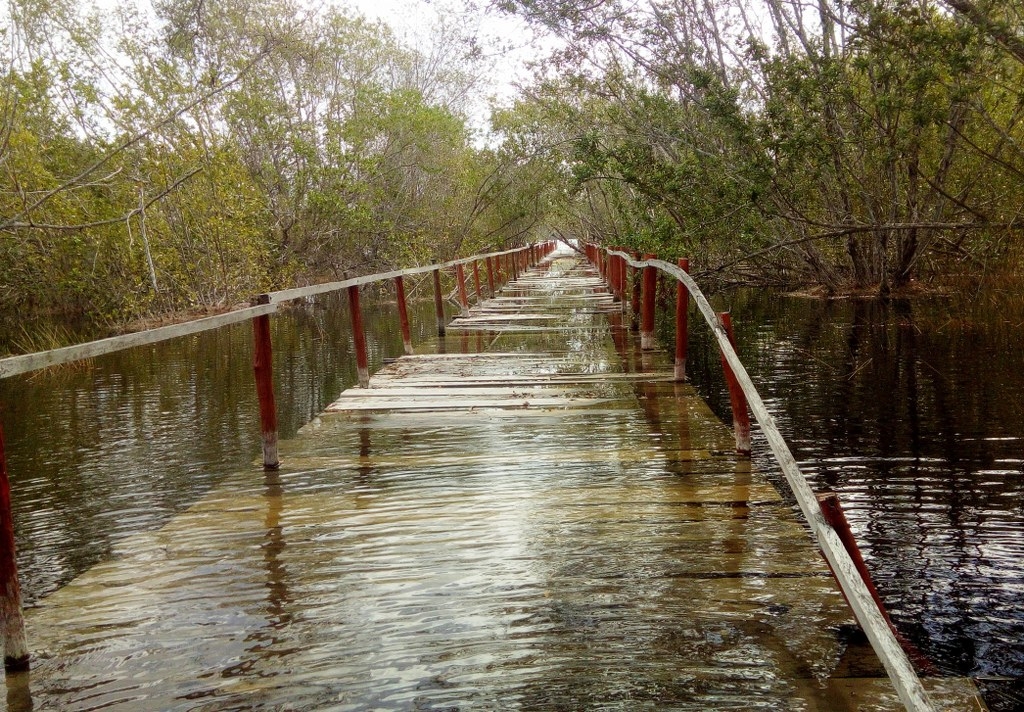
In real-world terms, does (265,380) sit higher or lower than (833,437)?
higher

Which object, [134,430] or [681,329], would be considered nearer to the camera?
[681,329]

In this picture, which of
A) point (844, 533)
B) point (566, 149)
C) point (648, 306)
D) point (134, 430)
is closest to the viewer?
point (844, 533)

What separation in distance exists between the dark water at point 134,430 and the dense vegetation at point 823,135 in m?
4.49

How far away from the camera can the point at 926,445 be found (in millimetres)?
6371

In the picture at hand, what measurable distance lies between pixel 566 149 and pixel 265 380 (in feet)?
60.1

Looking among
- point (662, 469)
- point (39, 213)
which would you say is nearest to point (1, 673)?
point (662, 469)

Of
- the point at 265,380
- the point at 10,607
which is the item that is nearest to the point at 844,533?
the point at 10,607

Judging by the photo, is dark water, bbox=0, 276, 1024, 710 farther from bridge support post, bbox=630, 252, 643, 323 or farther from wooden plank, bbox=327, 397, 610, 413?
wooden plank, bbox=327, 397, 610, 413

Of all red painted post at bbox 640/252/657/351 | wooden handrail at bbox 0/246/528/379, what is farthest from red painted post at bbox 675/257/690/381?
wooden handrail at bbox 0/246/528/379

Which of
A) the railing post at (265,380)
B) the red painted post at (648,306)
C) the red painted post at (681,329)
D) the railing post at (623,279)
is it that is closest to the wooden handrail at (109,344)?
the railing post at (265,380)

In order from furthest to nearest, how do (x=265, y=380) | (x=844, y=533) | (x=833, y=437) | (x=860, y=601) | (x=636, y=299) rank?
(x=636, y=299), (x=833, y=437), (x=265, y=380), (x=844, y=533), (x=860, y=601)

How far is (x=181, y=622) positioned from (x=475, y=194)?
79.9ft

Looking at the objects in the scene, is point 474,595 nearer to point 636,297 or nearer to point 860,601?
point 860,601

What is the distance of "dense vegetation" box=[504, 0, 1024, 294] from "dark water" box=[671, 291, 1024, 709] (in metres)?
1.16
